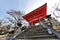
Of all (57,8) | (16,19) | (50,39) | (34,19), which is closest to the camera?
(50,39)

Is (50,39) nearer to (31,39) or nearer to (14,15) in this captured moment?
(31,39)

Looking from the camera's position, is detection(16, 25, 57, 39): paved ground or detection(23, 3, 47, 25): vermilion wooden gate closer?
detection(16, 25, 57, 39): paved ground

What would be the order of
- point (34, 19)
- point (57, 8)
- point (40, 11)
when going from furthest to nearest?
1. point (57, 8)
2. point (34, 19)
3. point (40, 11)

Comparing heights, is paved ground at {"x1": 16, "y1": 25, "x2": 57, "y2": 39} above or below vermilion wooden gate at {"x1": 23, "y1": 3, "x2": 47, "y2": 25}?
below

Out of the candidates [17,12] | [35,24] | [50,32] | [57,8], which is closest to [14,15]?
[17,12]

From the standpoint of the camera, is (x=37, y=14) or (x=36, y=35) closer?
(x=36, y=35)

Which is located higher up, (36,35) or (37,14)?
(37,14)

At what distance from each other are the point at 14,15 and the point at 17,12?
995mm

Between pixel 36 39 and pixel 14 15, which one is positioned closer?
pixel 36 39

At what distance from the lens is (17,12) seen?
2336 cm

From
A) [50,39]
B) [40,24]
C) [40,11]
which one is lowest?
[50,39]

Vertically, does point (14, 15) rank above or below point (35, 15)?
above

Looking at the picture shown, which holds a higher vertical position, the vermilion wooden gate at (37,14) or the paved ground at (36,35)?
the vermilion wooden gate at (37,14)

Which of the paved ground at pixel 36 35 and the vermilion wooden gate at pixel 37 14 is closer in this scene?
the paved ground at pixel 36 35
